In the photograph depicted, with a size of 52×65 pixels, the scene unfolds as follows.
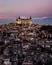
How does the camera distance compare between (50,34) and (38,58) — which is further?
(50,34)

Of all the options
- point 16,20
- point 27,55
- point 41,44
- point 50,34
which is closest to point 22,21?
point 16,20

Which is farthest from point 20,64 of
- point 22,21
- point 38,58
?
point 22,21

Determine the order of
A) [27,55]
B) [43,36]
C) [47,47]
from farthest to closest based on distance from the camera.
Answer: [43,36] → [47,47] → [27,55]

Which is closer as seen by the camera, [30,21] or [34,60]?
[34,60]

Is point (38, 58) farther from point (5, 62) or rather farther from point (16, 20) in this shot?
point (16, 20)

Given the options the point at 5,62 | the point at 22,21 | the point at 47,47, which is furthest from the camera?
the point at 22,21

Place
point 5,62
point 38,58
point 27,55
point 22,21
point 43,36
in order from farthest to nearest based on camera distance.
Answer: point 22,21
point 43,36
point 27,55
point 38,58
point 5,62

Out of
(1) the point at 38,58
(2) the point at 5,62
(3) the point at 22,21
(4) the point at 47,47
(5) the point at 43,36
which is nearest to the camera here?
(2) the point at 5,62

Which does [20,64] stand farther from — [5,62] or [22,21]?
[22,21]
